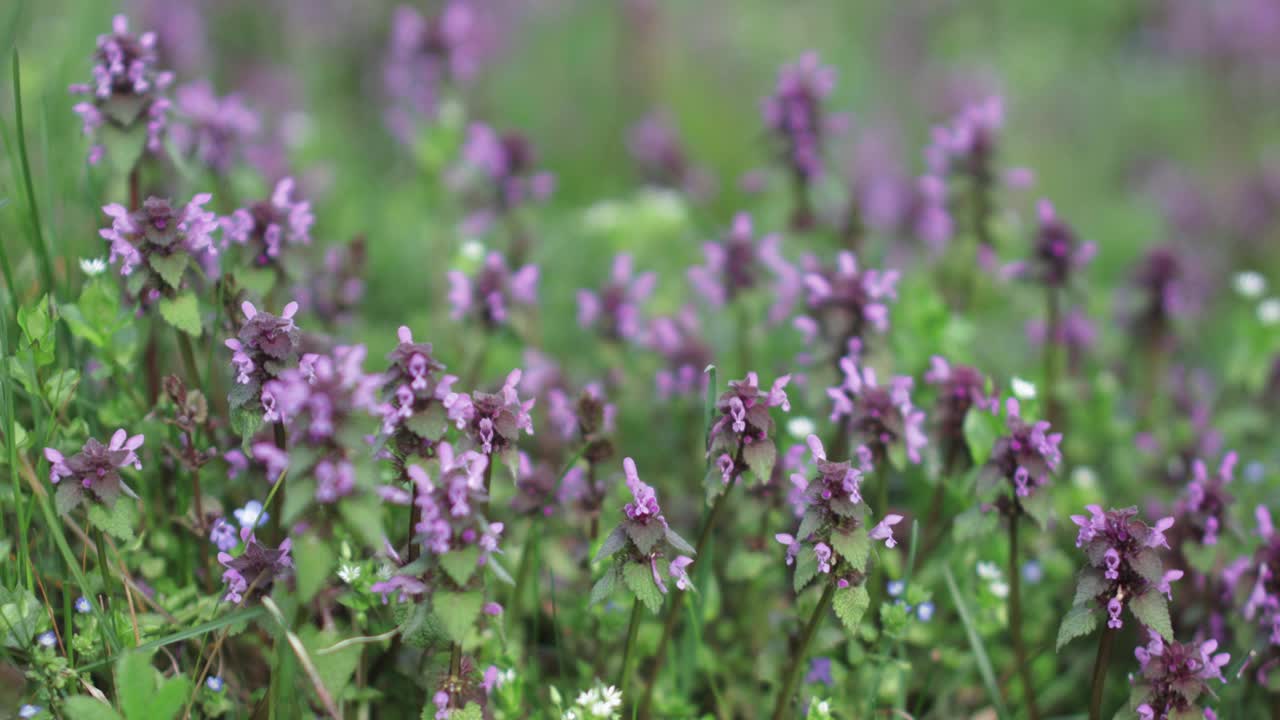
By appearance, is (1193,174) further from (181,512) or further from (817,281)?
(181,512)

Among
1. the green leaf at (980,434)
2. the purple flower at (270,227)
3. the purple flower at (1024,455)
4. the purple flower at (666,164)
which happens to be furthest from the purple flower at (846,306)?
the purple flower at (666,164)

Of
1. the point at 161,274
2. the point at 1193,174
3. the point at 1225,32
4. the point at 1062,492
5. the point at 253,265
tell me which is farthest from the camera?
the point at 1225,32

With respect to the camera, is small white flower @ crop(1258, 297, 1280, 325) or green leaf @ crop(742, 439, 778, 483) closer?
green leaf @ crop(742, 439, 778, 483)

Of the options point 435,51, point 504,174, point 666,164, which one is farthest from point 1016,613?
point 435,51

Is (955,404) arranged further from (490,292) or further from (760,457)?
(490,292)

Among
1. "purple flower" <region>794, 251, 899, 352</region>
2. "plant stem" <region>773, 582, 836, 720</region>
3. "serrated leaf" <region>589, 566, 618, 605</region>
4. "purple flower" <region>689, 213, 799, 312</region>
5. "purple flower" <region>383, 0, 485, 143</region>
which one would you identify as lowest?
"serrated leaf" <region>589, 566, 618, 605</region>

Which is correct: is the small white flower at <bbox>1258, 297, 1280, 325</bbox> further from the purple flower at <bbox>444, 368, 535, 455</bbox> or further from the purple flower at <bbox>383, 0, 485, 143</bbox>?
the purple flower at <bbox>383, 0, 485, 143</bbox>

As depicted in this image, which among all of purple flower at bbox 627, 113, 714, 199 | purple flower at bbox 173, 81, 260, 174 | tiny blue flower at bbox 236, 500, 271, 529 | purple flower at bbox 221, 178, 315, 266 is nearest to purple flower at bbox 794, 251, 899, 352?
purple flower at bbox 221, 178, 315, 266

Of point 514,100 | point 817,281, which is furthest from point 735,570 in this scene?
point 514,100
